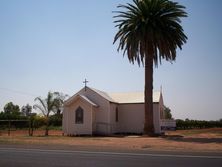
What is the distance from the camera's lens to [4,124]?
204 feet

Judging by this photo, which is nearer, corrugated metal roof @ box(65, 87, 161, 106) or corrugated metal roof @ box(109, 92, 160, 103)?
corrugated metal roof @ box(65, 87, 161, 106)

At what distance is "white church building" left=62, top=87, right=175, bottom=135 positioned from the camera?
132 feet

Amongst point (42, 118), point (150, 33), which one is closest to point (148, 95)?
point (150, 33)

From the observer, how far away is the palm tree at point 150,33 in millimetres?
34344

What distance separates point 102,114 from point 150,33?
482 inches

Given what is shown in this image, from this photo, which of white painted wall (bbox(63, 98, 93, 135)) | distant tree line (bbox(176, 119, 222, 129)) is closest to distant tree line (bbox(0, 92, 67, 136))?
white painted wall (bbox(63, 98, 93, 135))

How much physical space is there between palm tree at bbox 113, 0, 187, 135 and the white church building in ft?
20.0

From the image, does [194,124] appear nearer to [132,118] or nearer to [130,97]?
[130,97]

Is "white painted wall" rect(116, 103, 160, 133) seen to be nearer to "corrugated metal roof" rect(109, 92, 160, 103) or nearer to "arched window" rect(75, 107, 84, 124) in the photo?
"corrugated metal roof" rect(109, 92, 160, 103)

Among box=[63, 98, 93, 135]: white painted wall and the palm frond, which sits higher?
the palm frond

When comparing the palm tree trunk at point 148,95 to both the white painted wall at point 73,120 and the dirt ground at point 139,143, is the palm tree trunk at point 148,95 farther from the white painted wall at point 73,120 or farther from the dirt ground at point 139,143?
the white painted wall at point 73,120

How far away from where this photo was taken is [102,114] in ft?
135

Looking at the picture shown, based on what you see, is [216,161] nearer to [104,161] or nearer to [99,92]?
[104,161]

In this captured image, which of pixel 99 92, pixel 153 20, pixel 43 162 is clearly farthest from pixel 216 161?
pixel 99 92
